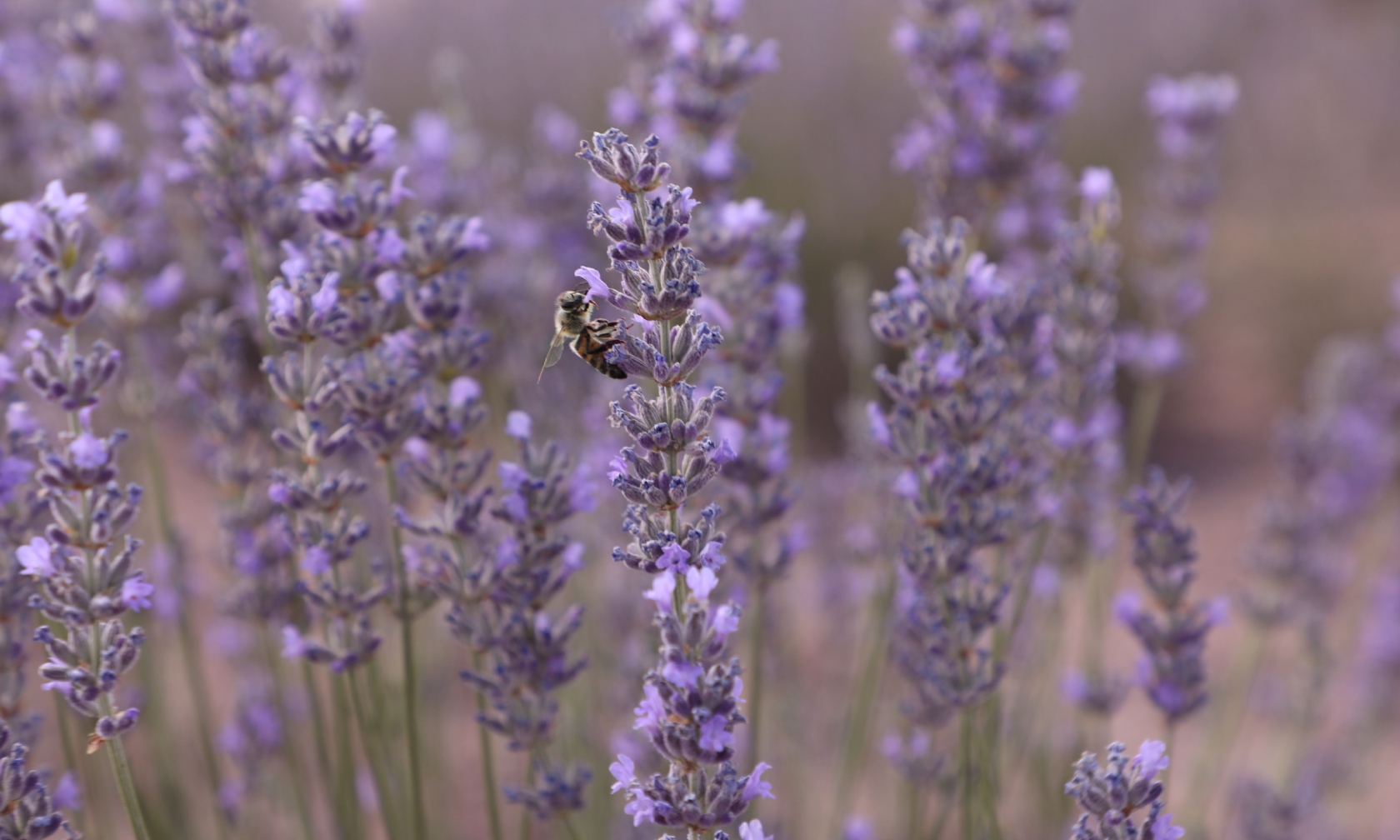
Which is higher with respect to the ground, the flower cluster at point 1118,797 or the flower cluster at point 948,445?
the flower cluster at point 948,445

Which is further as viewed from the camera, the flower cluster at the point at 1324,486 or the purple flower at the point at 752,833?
the flower cluster at the point at 1324,486

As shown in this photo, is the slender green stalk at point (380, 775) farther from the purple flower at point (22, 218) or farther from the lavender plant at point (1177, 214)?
the lavender plant at point (1177, 214)

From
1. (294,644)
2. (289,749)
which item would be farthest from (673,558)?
(289,749)

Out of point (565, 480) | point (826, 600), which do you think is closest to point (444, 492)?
point (565, 480)

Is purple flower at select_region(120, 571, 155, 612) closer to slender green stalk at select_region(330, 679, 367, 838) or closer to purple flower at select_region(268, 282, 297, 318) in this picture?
purple flower at select_region(268, 282, 297, 318)

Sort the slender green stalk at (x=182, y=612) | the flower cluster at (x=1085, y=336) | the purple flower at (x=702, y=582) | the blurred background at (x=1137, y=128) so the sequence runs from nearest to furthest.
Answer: the purple flower at (x=702, y=582)
the flower cluster at (x=1085, y=336)
the slender green stalk at (x=182, y=612)
the blurred background at (x=1137, y=128)

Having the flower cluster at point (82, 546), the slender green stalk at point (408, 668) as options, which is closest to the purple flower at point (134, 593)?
the flower cluster at point (82, 546)

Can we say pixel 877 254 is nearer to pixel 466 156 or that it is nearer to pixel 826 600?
pixel 826 600
